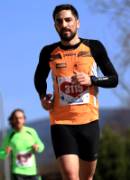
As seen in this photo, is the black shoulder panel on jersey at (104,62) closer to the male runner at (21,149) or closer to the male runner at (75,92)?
the male runner at (75,92)

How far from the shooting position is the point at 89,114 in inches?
308

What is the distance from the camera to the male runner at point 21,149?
14.0 metres

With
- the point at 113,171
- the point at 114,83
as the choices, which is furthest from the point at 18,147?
the point at 113,171

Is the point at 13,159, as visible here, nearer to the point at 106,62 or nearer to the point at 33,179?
the point at 33,179

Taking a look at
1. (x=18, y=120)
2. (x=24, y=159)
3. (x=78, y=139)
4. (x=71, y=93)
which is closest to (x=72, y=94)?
(x=71, y=93)

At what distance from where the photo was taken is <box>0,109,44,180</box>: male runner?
45.8ft

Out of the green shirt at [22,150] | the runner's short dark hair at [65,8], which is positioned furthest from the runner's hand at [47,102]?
the green shirt at [22,150]

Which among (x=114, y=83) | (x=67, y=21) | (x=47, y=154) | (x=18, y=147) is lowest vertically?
(x=47, y=154)

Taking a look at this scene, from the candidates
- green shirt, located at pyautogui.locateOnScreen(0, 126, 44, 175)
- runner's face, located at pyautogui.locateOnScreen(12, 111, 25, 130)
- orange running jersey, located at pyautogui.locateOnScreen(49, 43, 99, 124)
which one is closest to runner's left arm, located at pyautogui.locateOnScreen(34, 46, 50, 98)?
orange running jersey, located at pyautogui.locateOnScreen(49, 43, 99, 124)

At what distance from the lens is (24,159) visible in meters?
14.0

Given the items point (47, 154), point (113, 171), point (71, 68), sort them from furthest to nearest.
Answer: point (47, 154) → point (113, 171) → point (71, 68)

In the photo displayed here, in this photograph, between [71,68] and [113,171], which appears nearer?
[71,68]

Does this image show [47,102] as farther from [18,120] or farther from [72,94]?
[18,120]

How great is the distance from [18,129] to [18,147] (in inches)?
12.2
